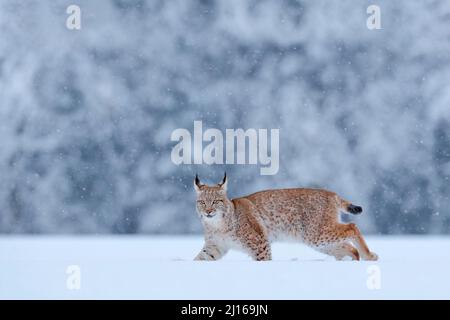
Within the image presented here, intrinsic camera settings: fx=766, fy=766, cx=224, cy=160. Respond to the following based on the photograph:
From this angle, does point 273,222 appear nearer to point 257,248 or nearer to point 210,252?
point 257,248

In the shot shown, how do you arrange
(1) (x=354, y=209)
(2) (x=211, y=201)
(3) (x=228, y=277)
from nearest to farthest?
(3) (x=228, y=277), (2) (x=211, y=201), (1) (x=354, y=209)

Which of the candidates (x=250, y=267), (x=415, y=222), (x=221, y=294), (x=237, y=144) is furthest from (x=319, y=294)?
(x=415, y=222)

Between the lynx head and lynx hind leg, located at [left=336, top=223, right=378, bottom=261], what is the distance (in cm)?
95

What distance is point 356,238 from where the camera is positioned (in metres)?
6.21

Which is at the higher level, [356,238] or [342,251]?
[356,238]

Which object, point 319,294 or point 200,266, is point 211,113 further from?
point 319,294

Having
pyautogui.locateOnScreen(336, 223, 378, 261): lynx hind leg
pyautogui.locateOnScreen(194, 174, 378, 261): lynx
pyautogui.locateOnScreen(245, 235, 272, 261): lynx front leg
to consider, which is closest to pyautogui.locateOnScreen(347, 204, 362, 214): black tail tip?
pyautogui.locateOnScreen(194, 174, 378, 261): lynx

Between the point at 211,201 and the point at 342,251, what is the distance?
46.2 inches

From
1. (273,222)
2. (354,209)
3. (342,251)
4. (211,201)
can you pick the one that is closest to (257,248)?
(273,222)

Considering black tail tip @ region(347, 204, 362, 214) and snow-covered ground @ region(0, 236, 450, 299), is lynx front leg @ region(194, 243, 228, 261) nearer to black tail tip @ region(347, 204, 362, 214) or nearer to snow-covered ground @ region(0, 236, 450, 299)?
snow-covered ground @ region(0, 236, 450, 299)

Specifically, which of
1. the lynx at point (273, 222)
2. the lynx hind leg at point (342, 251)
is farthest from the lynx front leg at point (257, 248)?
the lynx hind leg at point (342, 251)

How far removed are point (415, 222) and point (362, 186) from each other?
933mm

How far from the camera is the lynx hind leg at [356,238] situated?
6172mm

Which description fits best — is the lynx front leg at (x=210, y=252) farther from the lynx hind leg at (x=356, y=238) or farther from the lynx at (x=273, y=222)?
the lynx hind leg at (x=356, y=238)
